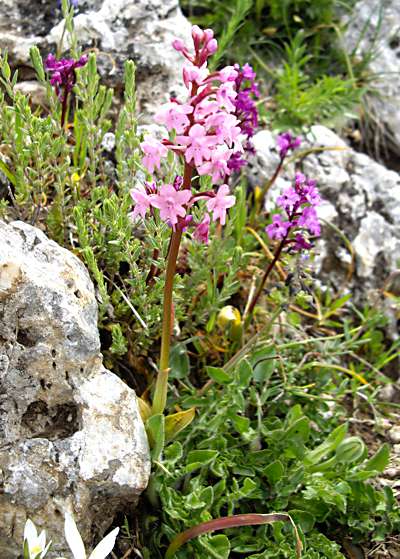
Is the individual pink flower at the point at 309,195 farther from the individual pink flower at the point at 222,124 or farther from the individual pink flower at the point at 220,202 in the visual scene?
the individual pink flower at the point at 222,124

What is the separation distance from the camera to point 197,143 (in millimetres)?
1696

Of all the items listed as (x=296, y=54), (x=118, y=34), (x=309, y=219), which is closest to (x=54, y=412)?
(x=309, y=219)

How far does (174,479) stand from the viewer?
2158 millimetres

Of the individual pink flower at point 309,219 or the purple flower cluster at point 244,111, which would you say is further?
the purple flower cluster at point 244,111

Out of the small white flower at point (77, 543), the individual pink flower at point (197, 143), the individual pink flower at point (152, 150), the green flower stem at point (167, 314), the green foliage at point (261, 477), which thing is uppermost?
the individual pink flower at point (197, 143)

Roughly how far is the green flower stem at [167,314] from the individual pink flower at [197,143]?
0.06m

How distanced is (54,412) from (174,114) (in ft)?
2.94

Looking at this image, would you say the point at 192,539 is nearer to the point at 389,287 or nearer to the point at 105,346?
the point at 105,346

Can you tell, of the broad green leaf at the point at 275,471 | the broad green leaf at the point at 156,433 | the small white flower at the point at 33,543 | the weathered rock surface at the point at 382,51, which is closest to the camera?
the small white flower at the point at 33,543

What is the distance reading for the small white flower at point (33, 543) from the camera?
1.64 metres

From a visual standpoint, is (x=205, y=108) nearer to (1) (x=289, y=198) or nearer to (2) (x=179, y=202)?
(2) (x=179, y=202)

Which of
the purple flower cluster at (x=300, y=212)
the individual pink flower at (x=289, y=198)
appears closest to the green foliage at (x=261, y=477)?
the purple flower cluster at (x=300, y=212)

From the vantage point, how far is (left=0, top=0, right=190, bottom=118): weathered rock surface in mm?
3012

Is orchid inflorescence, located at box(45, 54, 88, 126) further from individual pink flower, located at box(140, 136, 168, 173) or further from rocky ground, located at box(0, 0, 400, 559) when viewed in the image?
individual pink flower, located at box(140, 136, 168, 173)
